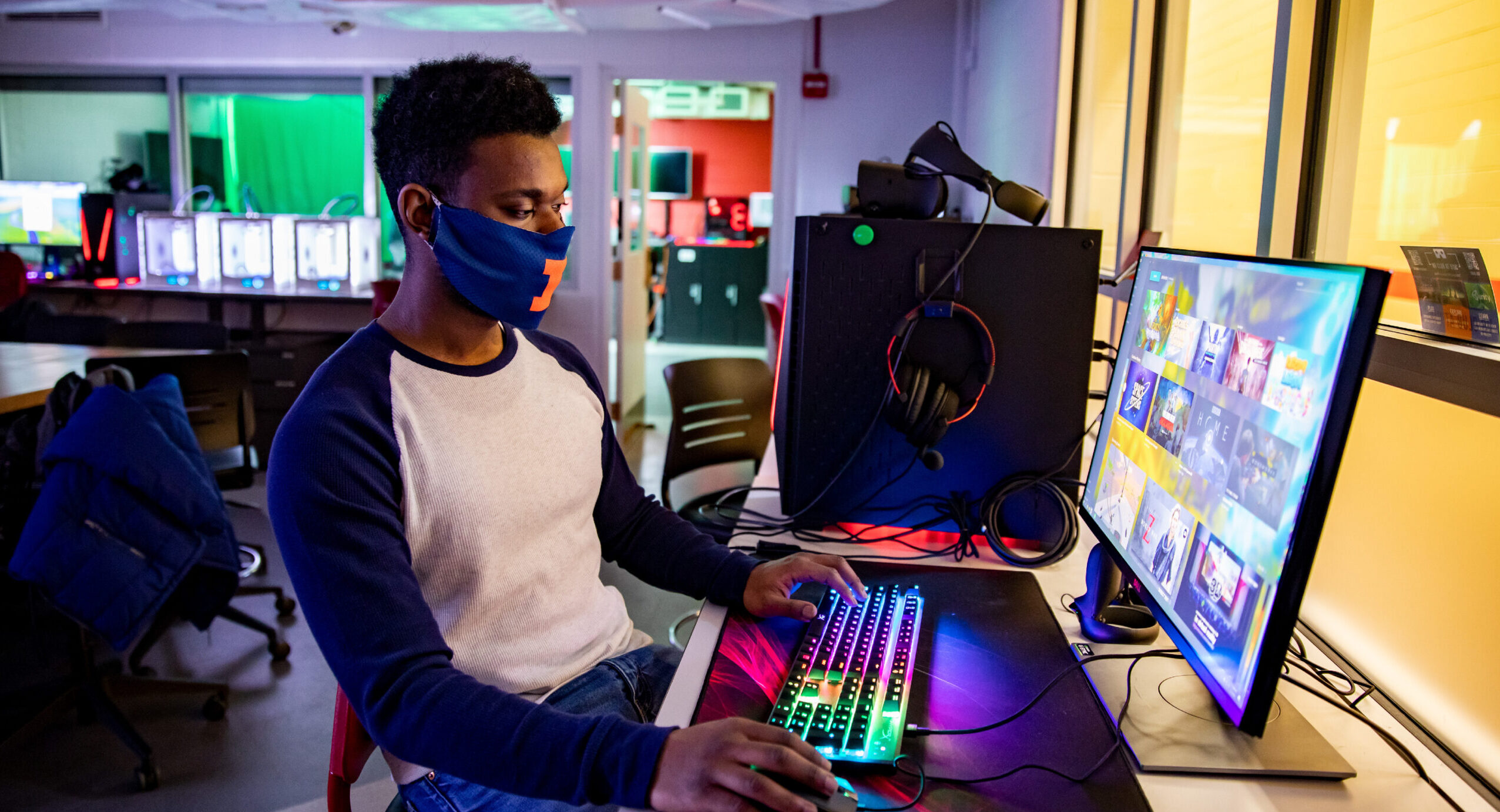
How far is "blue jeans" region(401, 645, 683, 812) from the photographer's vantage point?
95 cm

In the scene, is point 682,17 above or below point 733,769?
above

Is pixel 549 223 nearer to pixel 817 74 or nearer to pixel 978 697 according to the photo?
pixel 978 697

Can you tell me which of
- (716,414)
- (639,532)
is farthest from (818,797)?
(716,414)

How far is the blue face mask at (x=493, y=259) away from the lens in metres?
1.04

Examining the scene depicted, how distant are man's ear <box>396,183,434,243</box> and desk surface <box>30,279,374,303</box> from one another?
4.44 metres

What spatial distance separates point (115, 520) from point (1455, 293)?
222cm

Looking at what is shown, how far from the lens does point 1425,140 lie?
1266 millimetres

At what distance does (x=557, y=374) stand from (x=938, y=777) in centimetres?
69

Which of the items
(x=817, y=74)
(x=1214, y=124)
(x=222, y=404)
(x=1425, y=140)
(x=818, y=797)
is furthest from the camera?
(x=817, y=74)

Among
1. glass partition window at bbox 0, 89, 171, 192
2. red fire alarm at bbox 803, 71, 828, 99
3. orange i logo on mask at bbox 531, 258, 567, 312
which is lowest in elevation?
orange i logo on mask at bbox 531, 258, 567, 312

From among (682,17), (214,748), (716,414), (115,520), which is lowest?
(214,748)

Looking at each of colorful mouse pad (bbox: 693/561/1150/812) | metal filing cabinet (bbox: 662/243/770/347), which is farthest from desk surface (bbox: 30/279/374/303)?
colorful mouse pad (bbox: 693/561/1150/812)

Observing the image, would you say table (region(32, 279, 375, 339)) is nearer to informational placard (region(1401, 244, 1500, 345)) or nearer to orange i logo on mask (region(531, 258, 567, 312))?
orange i logo on mask (region(531, 258, 567, 312))

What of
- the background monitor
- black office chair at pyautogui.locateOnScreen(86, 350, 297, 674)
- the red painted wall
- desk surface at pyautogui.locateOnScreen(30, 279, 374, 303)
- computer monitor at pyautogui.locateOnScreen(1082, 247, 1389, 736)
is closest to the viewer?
computer monitor at pyautogui.locateOnScreen(1082, 247, 1389, 736)
